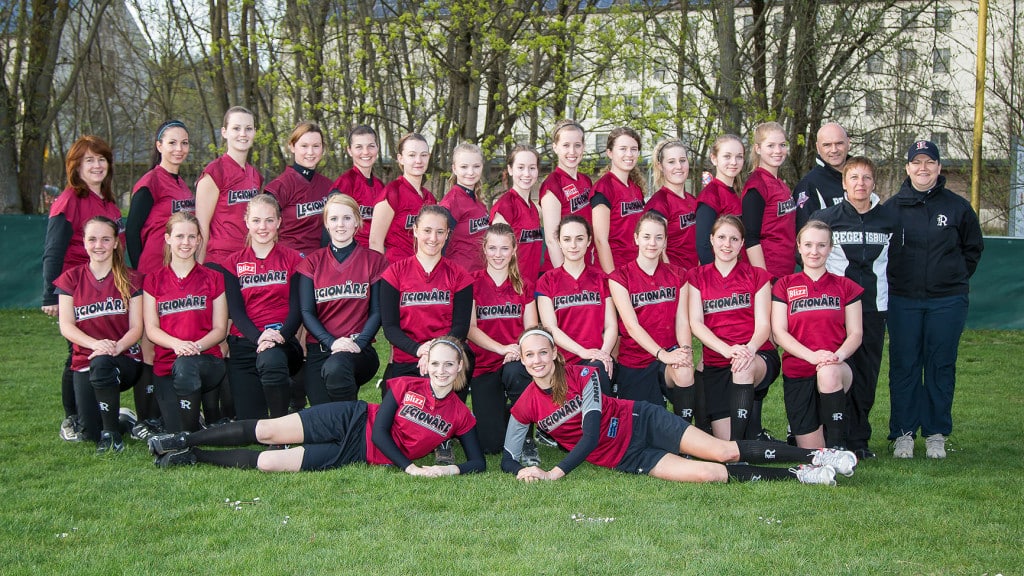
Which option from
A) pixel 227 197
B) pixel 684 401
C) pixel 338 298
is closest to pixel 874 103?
pixel 684 401

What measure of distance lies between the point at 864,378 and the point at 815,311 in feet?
1.83

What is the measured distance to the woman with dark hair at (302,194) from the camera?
232 inches

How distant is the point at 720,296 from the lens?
5.18m

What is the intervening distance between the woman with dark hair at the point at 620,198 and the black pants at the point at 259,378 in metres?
1.99

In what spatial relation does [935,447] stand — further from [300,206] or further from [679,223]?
[300,206]

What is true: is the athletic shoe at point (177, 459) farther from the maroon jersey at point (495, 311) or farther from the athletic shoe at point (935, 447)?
the athletic shoe at point (935, 447)

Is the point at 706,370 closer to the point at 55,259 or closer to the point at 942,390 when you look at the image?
the point at 942,390

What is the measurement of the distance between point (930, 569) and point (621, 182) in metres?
3.20

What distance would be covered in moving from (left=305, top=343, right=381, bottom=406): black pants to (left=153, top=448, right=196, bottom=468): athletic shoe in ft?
2.53

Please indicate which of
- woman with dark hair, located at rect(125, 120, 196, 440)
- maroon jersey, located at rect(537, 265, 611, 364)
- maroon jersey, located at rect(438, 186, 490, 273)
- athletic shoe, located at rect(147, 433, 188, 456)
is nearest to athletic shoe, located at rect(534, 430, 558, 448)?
maroon jersey, located at rect(537, 265, 611, 364)

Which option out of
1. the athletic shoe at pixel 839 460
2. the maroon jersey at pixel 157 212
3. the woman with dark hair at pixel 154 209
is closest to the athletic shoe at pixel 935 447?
the athletic shoe at pixel 839 460

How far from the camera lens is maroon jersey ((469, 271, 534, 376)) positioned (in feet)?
17.6

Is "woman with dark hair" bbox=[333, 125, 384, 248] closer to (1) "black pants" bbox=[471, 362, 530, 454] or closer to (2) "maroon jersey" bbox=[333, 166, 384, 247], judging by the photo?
(2) "maroon jersey" bbox=[333, 166, 384, 247]

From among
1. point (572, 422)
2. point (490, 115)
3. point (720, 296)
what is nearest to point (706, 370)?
point (720, 296)
